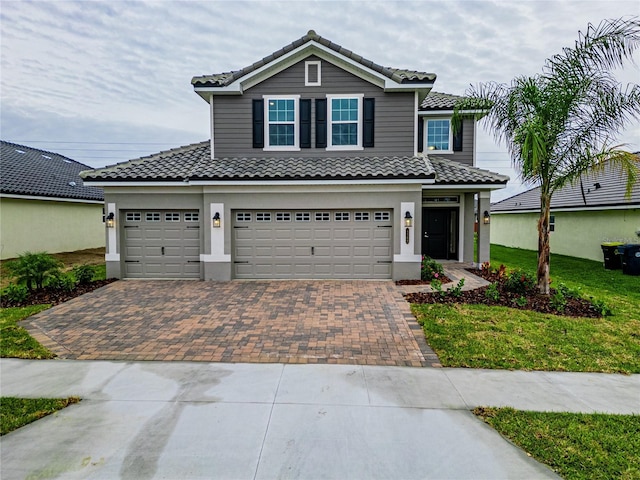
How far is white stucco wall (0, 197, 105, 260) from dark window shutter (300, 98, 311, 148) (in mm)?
13264

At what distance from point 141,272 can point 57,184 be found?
1126cm

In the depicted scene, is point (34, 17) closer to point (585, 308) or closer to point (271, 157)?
point (271, 157)

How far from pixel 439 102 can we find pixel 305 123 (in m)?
6.24

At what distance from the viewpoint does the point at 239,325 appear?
681 centimetres

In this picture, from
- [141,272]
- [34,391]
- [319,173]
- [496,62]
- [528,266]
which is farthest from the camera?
[496,62]

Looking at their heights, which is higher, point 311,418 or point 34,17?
point 34,17

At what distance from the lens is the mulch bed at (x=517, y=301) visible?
24.9 feet

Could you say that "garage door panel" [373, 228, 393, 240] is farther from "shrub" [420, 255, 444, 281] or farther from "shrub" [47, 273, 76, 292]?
"shrub" [47, 273, 76, 292]

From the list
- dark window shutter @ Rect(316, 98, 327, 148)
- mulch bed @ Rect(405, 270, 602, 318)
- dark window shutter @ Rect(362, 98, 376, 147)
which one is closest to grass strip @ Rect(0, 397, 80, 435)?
mulch bed @ Rect(405, 270, 602, 318)

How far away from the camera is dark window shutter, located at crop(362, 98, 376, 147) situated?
457 inches

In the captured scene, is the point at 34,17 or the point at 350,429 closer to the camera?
the point at 350,429

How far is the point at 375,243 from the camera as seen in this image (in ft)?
35.7

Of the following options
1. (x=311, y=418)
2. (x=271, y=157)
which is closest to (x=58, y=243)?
(x=271, y=157)

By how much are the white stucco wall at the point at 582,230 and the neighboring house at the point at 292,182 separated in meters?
7.09
